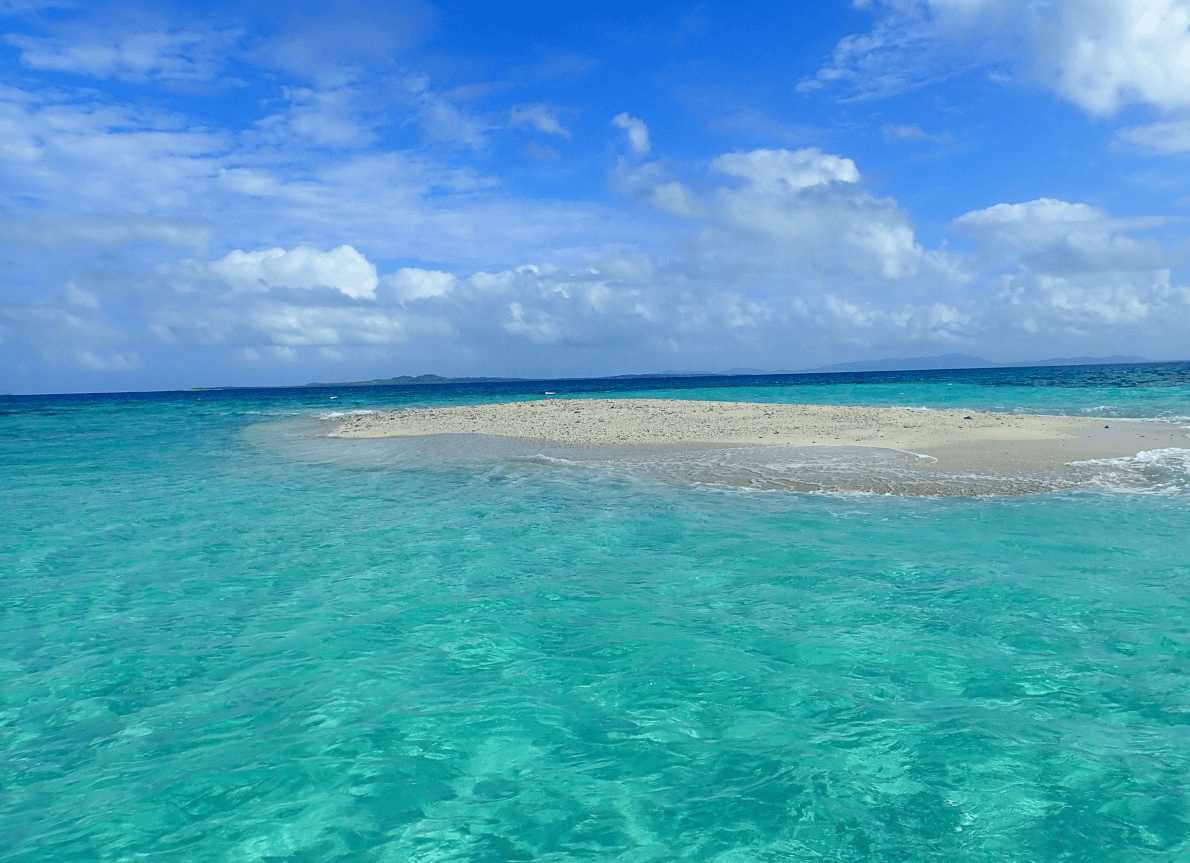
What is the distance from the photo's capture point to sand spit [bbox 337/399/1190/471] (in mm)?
22297

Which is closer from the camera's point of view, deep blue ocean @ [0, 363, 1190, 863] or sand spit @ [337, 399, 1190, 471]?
deep blue ocean @ [0, 363, 1190, 863]

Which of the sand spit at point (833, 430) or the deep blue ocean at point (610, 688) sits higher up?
the sand spit at point (833, 430)

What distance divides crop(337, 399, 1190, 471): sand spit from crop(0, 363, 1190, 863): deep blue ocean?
8650mm

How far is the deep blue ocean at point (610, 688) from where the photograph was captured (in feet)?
16.9

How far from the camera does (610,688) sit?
23.7ft

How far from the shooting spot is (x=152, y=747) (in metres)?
6.30

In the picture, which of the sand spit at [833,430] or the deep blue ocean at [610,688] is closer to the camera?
the deep blue ocean at [610,688]

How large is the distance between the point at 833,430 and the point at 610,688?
24176 millimetres

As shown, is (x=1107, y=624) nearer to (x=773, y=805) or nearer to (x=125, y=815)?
(x=773, y=805)

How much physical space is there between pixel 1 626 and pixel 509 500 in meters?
9.72

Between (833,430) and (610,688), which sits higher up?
(833,430)

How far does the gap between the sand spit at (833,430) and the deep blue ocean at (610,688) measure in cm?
865

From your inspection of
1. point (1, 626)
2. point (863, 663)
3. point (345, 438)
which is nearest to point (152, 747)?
point (1, 626)

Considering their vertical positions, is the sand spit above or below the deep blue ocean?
above
